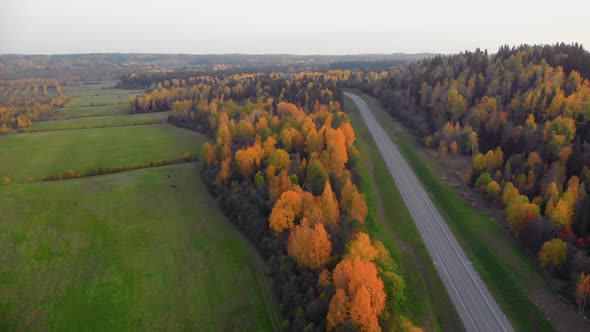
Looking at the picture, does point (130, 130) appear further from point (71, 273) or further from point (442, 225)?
point (442, 225)

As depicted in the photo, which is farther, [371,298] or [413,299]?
[413,299]

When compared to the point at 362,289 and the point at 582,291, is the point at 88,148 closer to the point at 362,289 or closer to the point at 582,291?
the point at 362,289

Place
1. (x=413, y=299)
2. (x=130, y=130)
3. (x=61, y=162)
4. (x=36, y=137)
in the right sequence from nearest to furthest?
(x=413, y=299) < (x=61, y=162) < (x=36, y=137) < (x=130, y=130)

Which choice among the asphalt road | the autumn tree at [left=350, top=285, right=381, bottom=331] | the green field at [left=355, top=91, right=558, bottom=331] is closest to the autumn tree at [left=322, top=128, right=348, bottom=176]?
the asphalt road

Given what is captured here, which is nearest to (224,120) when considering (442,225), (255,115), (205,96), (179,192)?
(255,115)

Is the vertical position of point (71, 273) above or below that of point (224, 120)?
below

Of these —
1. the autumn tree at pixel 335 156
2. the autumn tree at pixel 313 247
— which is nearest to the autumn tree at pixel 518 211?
the autumn tree at pixel 335 156

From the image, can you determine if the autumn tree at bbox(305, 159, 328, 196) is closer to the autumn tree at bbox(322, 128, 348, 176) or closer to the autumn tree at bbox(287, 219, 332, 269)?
the autumn tree at bbox(322, 128, 348, 176)
